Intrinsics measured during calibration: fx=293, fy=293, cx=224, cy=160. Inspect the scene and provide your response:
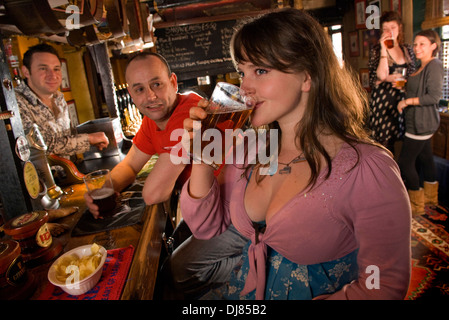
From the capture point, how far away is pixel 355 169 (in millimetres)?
1168

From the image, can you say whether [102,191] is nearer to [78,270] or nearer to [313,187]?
[78,270]

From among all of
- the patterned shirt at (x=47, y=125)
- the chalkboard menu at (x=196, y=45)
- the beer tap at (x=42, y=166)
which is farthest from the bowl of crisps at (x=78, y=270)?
the chalkboard menu at (x=196, y=45)

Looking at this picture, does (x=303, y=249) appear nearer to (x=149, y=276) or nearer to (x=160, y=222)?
(x=149, y=276)

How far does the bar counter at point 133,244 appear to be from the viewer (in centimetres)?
123

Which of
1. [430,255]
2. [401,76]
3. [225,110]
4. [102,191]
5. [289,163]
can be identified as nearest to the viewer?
[225,110]

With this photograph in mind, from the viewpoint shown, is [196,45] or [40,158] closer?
[40,158]

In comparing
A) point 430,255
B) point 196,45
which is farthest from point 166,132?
point 430,255

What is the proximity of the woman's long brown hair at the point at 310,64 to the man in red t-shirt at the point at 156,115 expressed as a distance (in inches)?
35.5

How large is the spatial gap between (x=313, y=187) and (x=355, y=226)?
0.22m

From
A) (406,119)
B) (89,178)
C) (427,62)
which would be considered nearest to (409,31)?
(427,62)

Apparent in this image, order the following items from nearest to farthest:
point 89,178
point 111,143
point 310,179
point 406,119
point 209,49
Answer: point 310,179, point 89,178, point 111,143, point 406,119, point 209,49

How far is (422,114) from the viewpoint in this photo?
3607 mm

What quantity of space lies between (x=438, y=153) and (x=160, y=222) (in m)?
4.75

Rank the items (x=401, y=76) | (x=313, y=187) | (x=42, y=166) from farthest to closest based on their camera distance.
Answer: (x=401, y=76)
(x=42, y=166)
(x=313, y=187)
